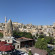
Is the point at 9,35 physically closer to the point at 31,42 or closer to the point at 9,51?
the point at 31,42

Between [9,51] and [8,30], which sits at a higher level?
[8,30]

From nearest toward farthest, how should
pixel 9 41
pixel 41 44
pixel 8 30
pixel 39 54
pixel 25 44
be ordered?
pixel 39 54
pixel 41 44
pixel 9 41
pixel 25 44
pixel 8 30

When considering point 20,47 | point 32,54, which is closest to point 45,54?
point 32,54

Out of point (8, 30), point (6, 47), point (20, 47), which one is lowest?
point (20, 47)

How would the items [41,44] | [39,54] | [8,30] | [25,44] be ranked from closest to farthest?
1. [39,54]
2. [41,44]
3. [25,44]
4. [8,30]

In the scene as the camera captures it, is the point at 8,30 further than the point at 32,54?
Yes

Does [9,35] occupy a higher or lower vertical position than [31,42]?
higher

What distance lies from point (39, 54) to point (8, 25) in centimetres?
1940

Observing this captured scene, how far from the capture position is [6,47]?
20.9 metres

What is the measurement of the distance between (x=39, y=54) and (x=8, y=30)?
736 inches

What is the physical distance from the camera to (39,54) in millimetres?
20188

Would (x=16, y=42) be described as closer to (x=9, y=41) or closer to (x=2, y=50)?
(x=9, y=41)

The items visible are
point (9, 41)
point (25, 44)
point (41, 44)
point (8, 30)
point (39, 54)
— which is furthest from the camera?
point (8, 30)

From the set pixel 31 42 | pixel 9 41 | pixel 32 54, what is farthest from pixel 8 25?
pixel 32 54
